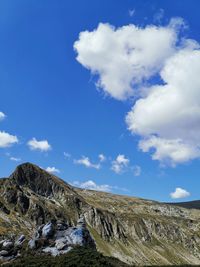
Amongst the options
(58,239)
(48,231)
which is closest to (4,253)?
(58,239)

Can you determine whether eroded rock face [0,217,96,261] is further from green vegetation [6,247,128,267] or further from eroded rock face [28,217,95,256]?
green vegetation [6,247,128,267]

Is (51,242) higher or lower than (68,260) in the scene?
higher

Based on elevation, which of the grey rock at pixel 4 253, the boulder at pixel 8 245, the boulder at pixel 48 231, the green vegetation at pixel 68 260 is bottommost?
the green vegetation at pixel 68 260

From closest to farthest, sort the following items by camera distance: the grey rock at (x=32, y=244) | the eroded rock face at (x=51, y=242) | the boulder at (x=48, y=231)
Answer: the eroded rock face at (x=51, y=242)
the grey rock at (x=32, y=244)
the boulder at (x=48, y=231)

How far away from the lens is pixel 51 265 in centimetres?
10862

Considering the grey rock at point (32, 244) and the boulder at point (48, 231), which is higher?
the boulder at point (48, 231)

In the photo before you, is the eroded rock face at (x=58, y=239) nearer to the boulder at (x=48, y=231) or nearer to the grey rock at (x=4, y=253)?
the boulder at (x=48, y=231)

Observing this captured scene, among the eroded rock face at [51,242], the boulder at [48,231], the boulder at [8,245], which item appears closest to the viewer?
the eroded rock face at [51,242]

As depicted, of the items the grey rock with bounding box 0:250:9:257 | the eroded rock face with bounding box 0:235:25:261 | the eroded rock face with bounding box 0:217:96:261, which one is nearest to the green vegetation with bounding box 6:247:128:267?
the eroded rock face with bounding box 0:217:96:261

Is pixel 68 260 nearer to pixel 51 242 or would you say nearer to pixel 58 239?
pixel 51 242

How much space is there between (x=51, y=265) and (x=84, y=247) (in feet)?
81.5

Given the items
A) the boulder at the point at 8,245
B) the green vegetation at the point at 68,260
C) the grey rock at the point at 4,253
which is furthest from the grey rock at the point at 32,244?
the green vegetation at the point at 68,260

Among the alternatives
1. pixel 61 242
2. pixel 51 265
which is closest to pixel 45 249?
pixel 61 242

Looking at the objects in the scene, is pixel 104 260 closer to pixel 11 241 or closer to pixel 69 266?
pixel 69 266
